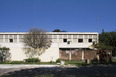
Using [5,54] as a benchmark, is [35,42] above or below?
above

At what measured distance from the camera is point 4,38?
29.0 meters

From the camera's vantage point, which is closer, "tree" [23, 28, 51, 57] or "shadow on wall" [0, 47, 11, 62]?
"shadow on wall" [0, 47, 11, 62]

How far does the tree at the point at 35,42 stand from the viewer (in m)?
20.4

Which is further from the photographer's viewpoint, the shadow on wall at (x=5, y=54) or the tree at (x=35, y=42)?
the tree at (x=35, y=42)

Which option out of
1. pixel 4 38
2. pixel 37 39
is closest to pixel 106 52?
pixel 37 39

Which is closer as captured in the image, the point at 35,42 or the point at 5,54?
the point at 5,54

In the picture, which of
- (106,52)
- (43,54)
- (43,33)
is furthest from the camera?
(43,33)

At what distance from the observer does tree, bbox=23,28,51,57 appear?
20.4m

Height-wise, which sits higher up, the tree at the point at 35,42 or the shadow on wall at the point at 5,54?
the tree at the point at 35,42

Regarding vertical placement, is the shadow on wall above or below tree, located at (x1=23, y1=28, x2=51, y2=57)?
below

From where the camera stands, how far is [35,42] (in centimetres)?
2117

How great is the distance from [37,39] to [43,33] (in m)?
1.68

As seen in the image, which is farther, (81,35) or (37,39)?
(81,35)

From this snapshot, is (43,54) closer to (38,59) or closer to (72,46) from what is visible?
(38,59)
